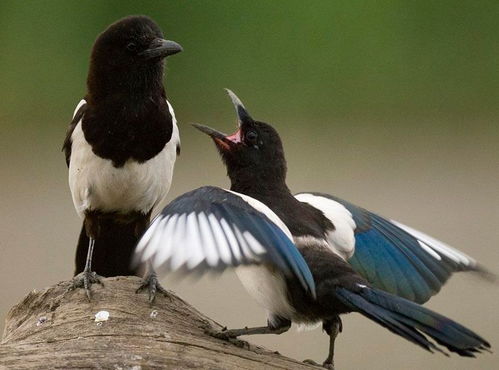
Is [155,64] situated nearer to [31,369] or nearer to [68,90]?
[31,369]

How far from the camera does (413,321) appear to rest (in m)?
3.13

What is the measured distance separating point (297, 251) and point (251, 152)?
0.55 meters

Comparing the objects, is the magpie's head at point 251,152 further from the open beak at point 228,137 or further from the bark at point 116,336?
the bark at point 116,336

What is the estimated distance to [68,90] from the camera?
20.6 feet

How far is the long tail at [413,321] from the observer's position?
10.0 ft

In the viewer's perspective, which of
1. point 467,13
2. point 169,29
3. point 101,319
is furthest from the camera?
point 467,13

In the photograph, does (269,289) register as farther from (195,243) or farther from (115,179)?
(115,179)

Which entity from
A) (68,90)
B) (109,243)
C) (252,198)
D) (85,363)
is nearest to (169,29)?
(68,90)

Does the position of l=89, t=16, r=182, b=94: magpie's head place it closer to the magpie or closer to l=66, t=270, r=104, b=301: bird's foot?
the magpie

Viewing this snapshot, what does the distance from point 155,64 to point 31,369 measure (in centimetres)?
106

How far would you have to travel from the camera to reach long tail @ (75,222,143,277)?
398 centimetres

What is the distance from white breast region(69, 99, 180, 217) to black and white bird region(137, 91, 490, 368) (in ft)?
0.66

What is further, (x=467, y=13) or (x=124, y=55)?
(x=467, y=13)

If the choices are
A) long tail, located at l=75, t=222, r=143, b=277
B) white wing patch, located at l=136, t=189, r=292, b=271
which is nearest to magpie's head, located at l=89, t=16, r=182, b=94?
long tail, located at l=75, t=222, r=143, b=277
